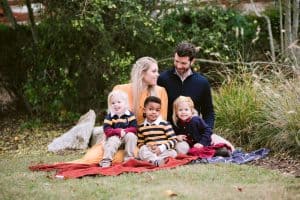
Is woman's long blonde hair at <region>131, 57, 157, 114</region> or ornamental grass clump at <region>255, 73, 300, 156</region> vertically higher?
woman's long blonde hair at <region>131, 57, 157, 114</region>

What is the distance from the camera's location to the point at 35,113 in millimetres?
11422

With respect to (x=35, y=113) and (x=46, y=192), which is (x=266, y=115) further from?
(x=35, y=113)

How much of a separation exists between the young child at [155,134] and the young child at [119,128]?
13 centimetres

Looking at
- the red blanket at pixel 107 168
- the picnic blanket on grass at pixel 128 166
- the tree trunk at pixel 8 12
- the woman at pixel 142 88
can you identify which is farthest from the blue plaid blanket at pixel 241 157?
the tree trunk at pixel 8 12

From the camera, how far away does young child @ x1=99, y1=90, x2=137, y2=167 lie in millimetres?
7090

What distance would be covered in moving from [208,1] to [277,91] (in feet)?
11.1

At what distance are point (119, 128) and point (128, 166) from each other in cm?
54

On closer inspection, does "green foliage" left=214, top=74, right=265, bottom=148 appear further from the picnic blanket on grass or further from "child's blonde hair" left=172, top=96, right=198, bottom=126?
"child's blonde hair" left=172, top=96, right=198, bottom=126

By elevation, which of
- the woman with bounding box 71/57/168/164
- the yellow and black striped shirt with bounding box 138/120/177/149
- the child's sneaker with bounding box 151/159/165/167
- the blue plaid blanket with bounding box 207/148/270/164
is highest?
the woman with bounding box 71/57/168/164

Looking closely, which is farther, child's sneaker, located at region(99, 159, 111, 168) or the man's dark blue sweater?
the man's dark blue sweater

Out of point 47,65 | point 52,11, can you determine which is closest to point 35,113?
point 47,65

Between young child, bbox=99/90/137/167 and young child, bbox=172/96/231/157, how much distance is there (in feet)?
1.78

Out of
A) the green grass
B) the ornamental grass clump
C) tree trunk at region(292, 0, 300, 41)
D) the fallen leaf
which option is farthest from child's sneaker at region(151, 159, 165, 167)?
tree trunk at region(292, 0, 300, 41)

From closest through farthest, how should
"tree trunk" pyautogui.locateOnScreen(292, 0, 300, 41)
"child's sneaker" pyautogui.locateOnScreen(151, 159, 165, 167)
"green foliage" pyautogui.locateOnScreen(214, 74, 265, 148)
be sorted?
"child's sneaker" pyautogui.locateOnScreen(151, 159, 165, 167)
"green foliage" pyautogui.locateOnScreen(214, 74, 265, 148)
"tree trunk" pyautogui.locateOnScreen(292, 0, 300, 41)
